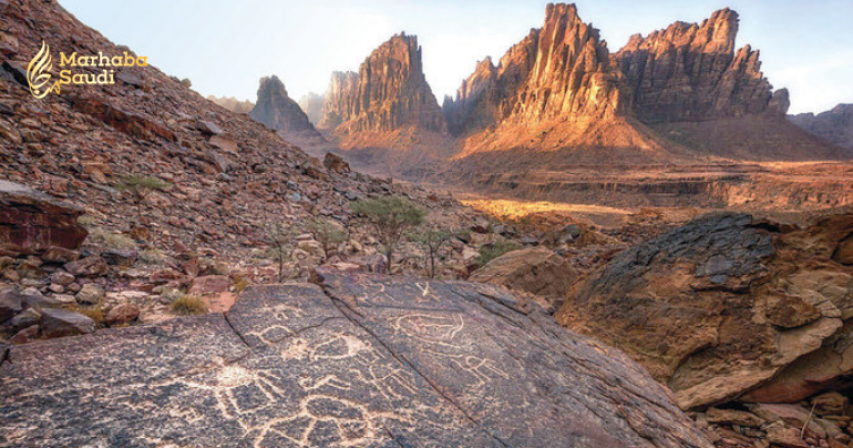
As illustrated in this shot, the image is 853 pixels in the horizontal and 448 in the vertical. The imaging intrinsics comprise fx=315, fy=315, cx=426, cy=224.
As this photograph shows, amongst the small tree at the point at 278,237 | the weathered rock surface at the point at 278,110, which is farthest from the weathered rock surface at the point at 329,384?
the weathered rock surface at the point at 278,110

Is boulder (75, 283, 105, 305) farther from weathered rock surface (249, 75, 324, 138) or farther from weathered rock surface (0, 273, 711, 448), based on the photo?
weathered rock surface (249, 75, 324, 138)

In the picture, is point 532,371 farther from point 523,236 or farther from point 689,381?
point 523,236

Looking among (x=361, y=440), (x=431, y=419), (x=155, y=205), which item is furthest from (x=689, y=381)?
(x=155, y=205)

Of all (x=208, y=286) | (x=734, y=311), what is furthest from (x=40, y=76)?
(x=734, y=311)

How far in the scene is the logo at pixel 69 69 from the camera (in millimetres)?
8633

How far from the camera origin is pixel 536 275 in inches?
331

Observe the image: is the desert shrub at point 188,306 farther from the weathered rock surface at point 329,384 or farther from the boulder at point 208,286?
the weathered rock surface at point 329,384

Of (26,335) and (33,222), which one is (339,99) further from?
(26,335)

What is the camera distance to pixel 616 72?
2224 inches

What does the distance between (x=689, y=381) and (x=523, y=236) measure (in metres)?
13.7

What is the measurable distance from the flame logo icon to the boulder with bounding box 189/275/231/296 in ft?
27.7

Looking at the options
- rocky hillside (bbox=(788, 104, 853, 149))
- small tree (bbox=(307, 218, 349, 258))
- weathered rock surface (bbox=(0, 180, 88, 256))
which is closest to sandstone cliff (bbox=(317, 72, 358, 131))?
small tree (bbox=(307, 218, 349, 258))

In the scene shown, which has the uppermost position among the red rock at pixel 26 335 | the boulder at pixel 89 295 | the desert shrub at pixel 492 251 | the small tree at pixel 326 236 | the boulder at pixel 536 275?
the red rock at pixel 26 335

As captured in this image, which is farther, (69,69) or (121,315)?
(69,69)
